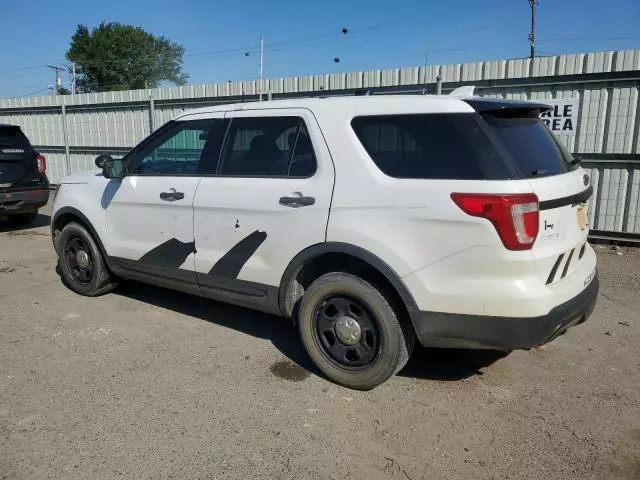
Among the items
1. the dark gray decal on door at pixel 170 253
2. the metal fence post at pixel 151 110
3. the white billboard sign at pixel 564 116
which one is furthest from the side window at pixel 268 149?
the metal fence post at pixel 151 110

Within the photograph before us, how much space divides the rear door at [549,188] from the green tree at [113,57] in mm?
63709

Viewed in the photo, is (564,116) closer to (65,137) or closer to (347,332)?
(347,332)

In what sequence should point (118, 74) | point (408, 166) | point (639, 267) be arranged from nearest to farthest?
point (408, 166)
point (639, 267)
point (118, 74)

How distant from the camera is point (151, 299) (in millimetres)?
5379

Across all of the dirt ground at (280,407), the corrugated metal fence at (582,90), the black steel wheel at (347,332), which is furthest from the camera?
the corrugated metal fence at (582,90)

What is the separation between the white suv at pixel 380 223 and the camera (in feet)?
9.31

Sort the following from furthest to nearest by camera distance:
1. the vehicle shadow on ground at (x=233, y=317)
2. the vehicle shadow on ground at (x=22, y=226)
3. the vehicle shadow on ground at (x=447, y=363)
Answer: the vehicle shadow on ground at (x=22, y=226)
the vehicle shadow on ground at (x=233, y=317)
the vehicle shadow on ground at (x=447, y=363)

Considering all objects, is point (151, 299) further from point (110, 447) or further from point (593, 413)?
point (593, 413)

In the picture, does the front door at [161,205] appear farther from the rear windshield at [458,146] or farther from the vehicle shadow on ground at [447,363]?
the vehicle shadow on ground at [447,363]

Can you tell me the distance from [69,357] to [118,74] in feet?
216

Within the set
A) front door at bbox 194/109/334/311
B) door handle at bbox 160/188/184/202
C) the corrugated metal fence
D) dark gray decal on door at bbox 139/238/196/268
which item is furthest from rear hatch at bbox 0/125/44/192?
front door at bbox 194/109/334/311

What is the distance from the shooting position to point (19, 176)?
852 cm

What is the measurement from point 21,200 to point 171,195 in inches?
224

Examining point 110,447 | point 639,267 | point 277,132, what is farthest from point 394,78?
point 110,447
